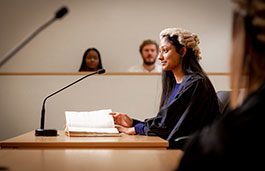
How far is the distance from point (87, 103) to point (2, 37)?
3.55m

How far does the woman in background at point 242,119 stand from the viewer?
2.31 feet

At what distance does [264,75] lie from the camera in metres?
0.86

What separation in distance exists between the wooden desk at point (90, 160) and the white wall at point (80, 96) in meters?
2.98

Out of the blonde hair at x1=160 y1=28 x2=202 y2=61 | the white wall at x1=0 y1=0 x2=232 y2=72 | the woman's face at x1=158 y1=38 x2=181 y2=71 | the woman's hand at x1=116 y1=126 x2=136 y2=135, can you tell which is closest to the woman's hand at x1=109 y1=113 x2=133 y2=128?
the woman's hand at x1=116 y1=126 x2=136 y2=135

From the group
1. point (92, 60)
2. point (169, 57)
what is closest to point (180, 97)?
point (169, 57)

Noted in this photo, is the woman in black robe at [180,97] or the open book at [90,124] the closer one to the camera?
the open book at [90,124]

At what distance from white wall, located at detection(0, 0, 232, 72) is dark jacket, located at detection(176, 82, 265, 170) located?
6.44m

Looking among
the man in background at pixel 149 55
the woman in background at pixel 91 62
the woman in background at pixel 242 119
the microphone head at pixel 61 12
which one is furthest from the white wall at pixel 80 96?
the woman in background at pixel 242 119

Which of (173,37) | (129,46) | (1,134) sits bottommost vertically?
(1,134)

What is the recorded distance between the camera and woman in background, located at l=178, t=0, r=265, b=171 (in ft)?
2.31

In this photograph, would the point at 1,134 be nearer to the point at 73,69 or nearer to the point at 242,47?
the point at 73,69

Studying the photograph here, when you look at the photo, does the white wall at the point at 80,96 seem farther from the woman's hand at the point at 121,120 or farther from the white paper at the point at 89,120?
the white paper at the point at 89,120

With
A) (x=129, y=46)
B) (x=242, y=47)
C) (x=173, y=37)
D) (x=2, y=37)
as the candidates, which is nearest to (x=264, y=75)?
(x=242, y=47)

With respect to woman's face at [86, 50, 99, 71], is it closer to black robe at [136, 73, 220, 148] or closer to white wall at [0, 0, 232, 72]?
white wall at [0, 0, 232, 72]
